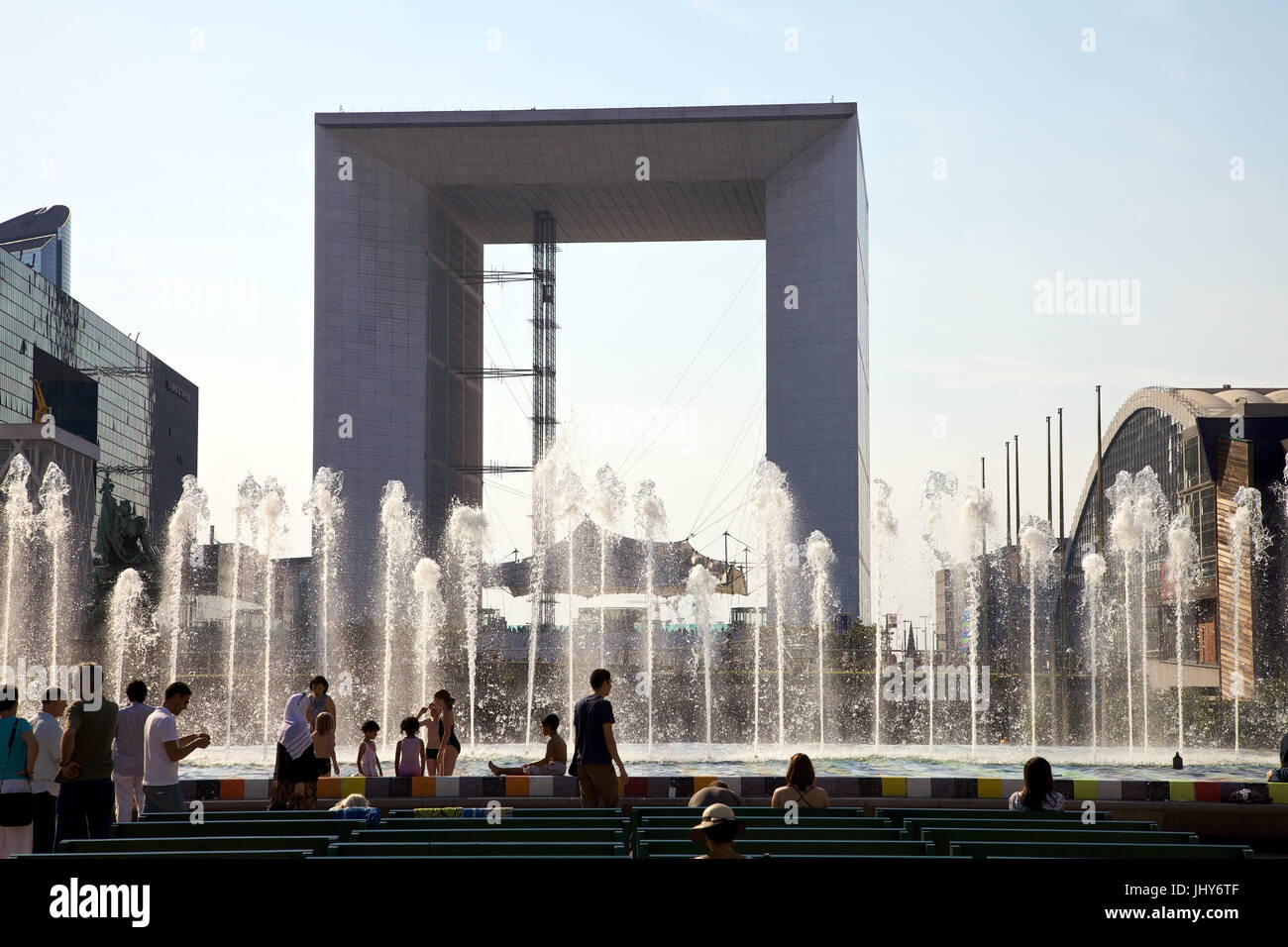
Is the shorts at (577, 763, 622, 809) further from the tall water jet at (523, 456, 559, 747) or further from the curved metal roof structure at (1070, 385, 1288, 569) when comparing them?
the curved metal roof structure at (1070, 385, 1288, 569)

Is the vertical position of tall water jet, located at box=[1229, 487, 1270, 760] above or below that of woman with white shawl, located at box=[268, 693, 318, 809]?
above

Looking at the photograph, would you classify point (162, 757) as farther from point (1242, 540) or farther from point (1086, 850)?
point (1242, 540)

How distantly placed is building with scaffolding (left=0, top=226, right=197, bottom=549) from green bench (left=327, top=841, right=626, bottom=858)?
262 feet

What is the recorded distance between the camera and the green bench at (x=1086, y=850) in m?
6.02

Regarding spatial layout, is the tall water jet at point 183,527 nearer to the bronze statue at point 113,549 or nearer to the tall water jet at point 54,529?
the bronze statue at point 113,549

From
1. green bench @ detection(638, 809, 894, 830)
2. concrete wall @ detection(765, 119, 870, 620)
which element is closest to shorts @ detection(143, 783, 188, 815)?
green bench @ detection(638, 809, 894, 830)

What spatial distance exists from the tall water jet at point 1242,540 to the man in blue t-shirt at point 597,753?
34.3 meters

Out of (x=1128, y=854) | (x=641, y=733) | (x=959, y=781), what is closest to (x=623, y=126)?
(x=641, y=733)

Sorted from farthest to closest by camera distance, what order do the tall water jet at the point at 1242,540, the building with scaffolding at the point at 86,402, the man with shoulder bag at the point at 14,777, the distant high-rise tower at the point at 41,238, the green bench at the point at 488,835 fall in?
the distant high-rise tower at the point at 41,238
the building with scaffolding at the point at 86,402
the tall water jet at the point at 1242,540
the man with shoulder bag at the point at 14,777
the green bench at the point at 488,835

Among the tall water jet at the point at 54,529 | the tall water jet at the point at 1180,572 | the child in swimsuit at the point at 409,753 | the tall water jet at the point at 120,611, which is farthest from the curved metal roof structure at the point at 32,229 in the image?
the child in swimsuit at the point at 409,753

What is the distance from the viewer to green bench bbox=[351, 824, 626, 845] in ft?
20.9
